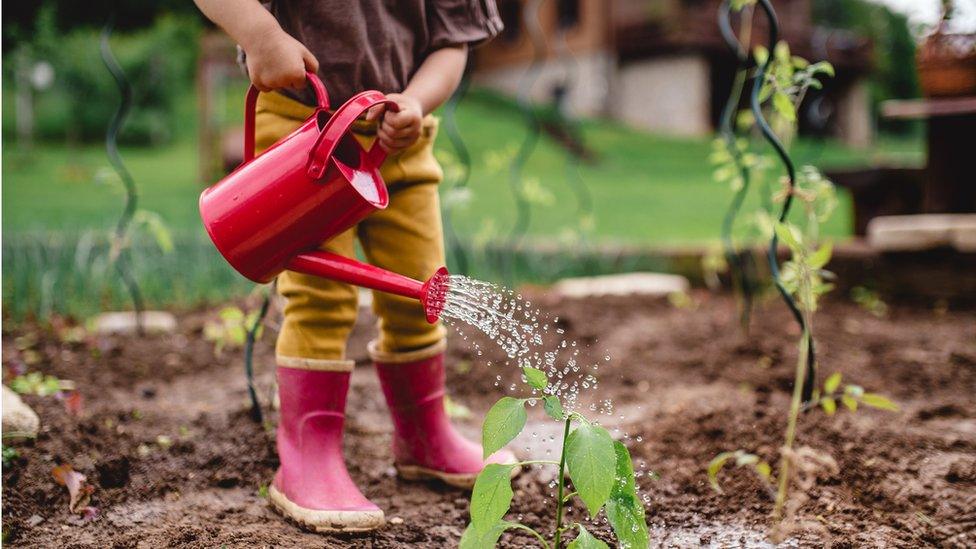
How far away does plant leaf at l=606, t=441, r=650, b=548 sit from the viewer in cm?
99

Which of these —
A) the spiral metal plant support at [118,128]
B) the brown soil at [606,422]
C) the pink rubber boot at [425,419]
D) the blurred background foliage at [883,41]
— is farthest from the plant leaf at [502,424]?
the blurred background foliage at [883,41]

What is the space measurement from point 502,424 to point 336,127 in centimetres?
46

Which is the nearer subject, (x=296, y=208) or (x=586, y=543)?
(x=586, y=543)

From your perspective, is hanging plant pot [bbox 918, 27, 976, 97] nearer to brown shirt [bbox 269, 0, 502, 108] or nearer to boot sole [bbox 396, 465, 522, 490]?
brown shirt [bbox 269, 0, 502, 108]

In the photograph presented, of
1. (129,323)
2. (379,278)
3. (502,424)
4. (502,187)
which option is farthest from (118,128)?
(502,187)

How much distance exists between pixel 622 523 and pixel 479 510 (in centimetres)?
18

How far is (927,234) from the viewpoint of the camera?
116 inches

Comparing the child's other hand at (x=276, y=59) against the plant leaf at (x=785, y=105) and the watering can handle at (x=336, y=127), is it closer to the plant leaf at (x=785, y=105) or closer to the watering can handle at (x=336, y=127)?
the watering can handle at (x=336, y=127)

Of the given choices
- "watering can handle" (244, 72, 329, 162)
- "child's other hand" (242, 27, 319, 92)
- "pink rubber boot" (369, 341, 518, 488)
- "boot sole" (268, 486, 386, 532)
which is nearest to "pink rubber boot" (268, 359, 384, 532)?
"boot sole" (268, 486, 386, 532)

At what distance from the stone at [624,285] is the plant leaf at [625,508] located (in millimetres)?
2077

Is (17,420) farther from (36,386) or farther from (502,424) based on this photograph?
(502,424)

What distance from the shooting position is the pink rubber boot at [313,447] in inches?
49.4

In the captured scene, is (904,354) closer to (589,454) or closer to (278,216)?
(589,454)

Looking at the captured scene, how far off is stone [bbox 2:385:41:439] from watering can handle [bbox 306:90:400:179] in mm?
821
